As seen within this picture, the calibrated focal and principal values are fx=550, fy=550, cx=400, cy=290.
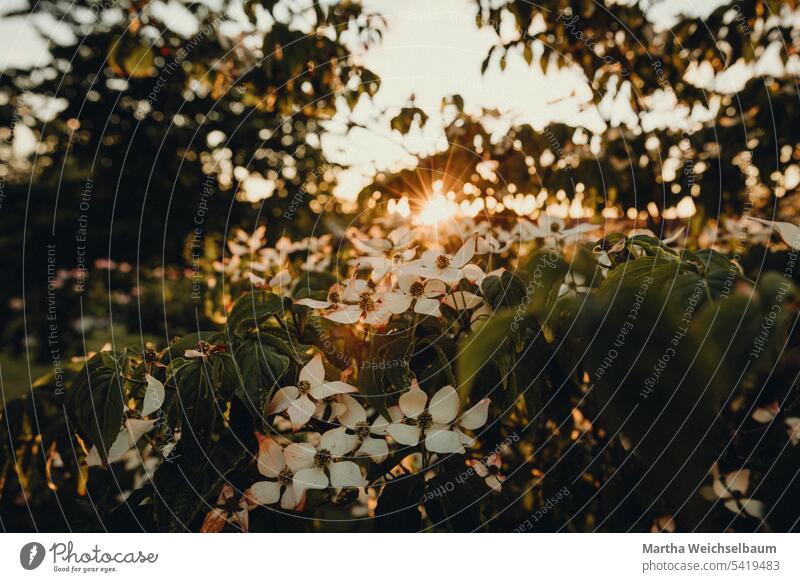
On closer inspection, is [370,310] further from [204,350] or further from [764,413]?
[764,413]

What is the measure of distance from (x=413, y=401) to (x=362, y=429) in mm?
61

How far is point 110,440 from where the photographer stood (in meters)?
0.53

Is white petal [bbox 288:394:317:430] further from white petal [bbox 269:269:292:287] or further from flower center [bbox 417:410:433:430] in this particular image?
white petal [bbox 269:269:292:287]

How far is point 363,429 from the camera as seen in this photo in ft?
1.86

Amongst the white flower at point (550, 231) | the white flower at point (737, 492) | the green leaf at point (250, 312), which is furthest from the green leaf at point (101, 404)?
the white flower at point (737, 492)

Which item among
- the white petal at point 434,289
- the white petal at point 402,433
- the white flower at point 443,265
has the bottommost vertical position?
the white petal at point 402,433

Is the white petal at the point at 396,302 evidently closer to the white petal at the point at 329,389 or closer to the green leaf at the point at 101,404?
the white petal at the point at 329,389

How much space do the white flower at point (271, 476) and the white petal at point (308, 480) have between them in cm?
1

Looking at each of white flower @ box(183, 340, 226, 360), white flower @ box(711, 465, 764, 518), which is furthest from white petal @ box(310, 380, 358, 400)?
white flower @ box(711, 465, 764, 518)

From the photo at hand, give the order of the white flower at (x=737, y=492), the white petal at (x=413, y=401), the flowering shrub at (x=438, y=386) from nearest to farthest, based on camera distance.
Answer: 1. the flowering shrub at (x=438, y=386)
2. the white petal at (x=413, y=401)
3. the white flower at (x=737, y=492)

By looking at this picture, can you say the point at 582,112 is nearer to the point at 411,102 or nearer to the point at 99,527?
the point at 411,102

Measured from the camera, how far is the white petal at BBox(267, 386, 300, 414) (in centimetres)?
55

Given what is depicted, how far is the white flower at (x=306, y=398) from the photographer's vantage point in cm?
54

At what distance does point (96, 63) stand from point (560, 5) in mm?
2242
